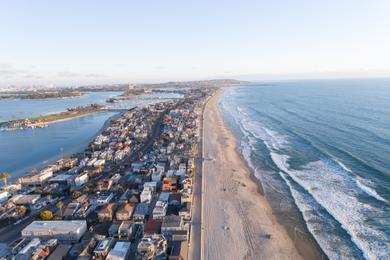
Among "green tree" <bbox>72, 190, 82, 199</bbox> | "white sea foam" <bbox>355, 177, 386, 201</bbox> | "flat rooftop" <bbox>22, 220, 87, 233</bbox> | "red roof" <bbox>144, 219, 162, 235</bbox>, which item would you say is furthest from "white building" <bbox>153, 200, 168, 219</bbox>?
"white sea foam" <bbox>355, 177, 386, 201</bbox>

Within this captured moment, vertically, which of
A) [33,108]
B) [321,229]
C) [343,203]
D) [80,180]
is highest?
[33,108]

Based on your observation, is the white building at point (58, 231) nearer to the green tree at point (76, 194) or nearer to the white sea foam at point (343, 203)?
the green tree at point (76, 194)

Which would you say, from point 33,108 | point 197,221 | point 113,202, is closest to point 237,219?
point 197,221

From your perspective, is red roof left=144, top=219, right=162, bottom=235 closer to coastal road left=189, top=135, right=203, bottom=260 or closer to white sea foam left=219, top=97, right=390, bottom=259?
coastal road left=189, top=135, right=203, bottom=260

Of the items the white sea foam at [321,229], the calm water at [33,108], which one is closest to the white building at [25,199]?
the white sea foam at [321,229]

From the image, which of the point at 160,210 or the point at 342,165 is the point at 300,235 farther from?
the point at 342,165
